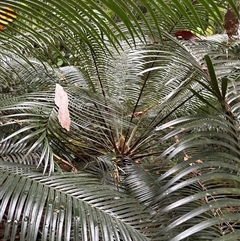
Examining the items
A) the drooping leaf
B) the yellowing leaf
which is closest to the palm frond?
the yellowing leaf

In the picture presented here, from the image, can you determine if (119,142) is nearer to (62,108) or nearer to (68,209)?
(62,108)

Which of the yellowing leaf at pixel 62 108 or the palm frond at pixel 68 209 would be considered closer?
the palm frond at pixel 68 209

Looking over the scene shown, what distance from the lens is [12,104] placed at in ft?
4.25

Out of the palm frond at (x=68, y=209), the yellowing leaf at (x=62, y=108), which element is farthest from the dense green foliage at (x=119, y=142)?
the yellowing leaf at (x=62, y=108)

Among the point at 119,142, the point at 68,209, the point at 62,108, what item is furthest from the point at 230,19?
the point at 68,209

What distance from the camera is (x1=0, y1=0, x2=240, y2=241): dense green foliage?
28.0 inches

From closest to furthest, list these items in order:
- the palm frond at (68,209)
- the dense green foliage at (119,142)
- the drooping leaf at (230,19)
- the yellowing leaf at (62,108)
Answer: the dense green foliage at (119,142) → the palm frond at (68,209) → the yellowing leaf at (62,108) → the drooping leaf at (230,19)

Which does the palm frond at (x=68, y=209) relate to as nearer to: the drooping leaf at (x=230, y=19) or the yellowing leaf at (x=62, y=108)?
the yellowing leaf at (x=62, y=108)

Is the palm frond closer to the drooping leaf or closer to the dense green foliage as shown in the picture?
the dense green foliage

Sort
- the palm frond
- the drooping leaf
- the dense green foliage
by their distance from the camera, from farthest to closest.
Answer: the drooping leaf
the palm frond
the dense green foliage

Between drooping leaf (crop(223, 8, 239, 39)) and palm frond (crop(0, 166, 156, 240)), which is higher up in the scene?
drooping leaf (crop(223, 8, 239, 39))

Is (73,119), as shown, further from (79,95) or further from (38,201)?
(38,201)

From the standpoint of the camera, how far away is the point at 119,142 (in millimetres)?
1638

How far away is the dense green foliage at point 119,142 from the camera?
712mm
